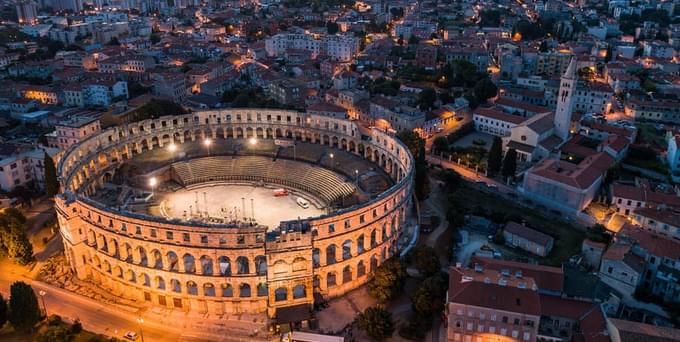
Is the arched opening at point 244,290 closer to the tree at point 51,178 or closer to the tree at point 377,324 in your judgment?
the tree at point 377,324

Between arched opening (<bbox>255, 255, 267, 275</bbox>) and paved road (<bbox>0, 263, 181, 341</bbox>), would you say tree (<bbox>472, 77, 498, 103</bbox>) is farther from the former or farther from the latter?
paved road (<bbox>0, 263, 181, 341</bbox>)

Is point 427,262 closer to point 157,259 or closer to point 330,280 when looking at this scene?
point 330,280

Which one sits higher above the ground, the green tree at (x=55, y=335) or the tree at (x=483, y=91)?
the tree at (x=483, y=91)

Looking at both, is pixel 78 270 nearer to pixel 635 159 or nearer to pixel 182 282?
pixel 182 282

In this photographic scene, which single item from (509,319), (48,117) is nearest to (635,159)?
(509,319)

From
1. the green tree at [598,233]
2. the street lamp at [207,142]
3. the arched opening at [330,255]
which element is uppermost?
the street lamp at [207,142]

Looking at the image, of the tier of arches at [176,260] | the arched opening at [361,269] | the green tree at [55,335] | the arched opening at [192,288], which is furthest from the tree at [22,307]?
the arched opening at [361,269]

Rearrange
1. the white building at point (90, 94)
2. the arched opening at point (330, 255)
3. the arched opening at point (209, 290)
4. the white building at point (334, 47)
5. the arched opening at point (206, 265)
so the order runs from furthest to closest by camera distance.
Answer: the white building at point (334, 47) → the white building at point (90, 94) → the arched opening at point (330, 255) → the arched opening at point (209, 290) → the arched opening at point (206, 265)
